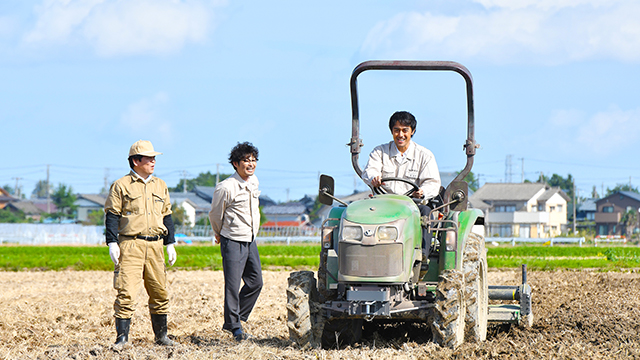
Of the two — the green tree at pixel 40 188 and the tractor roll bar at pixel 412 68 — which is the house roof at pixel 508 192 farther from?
the green tree at pixel 40 188

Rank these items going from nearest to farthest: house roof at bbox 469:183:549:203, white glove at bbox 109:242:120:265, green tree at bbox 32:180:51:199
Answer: white glove at bbox 109:242:120:265
house roof at bbox 469:183:549:203
green tree at bbox 32:180:51:199

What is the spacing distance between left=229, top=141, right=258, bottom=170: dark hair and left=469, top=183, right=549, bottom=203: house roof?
69.2 meters

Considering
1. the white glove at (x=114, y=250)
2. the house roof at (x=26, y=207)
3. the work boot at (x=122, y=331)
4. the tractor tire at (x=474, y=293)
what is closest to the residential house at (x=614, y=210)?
the house roof at (x=26, y=207)

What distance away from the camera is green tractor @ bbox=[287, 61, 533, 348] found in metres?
5.61

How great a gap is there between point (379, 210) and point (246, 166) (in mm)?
2241

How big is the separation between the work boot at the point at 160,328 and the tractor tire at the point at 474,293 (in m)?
2.77

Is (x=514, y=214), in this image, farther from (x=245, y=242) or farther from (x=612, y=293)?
(x=245, y=242)

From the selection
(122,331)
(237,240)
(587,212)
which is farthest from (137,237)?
(587,212)

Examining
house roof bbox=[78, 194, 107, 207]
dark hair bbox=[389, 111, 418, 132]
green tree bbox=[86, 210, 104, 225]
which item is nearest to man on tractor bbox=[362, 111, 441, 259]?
dark hair bbox=[389, 111, 418, 132]

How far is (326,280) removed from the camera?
621 cm

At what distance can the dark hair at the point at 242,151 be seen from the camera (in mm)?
7590

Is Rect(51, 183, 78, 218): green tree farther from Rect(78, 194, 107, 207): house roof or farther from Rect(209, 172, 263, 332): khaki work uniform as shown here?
Rect(209, 172, 263, 332): khaki work uniform

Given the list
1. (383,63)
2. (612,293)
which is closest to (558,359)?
(383,63)

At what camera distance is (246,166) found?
7.59 m
